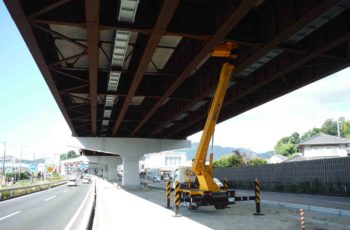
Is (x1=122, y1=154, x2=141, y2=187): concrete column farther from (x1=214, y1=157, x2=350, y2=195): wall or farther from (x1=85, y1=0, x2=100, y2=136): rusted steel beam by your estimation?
(x1=85, y1=0, x2=100, y2=136): rusted steel beam

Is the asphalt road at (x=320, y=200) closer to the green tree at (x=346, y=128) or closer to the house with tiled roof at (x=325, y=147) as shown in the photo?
the house with tiled roof at (x=325, y=147)

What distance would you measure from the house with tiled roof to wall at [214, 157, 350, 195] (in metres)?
32.2

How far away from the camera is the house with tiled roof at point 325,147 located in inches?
2685

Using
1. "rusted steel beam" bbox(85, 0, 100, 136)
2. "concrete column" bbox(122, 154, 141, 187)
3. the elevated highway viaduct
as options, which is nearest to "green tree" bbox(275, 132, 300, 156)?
"concrete column" bbox(122, 154, 141, 187)

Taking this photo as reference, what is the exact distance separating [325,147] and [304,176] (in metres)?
42.3

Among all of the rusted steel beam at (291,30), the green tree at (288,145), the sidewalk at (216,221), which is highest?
the green tree at (288,145)

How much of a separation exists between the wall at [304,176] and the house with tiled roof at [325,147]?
3216 centimetres

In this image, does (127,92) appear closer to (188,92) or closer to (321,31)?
(188,92)

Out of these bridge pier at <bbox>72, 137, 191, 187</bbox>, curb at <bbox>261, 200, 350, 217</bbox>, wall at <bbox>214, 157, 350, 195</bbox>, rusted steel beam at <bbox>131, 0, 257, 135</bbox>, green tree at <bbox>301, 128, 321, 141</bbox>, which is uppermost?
green tree at <bbox>301, 128, 321, 141</bbox>

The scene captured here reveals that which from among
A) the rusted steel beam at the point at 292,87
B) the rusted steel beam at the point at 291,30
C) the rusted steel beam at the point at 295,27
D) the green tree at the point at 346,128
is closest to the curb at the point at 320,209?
the rusted steel beam at the point at 292,87

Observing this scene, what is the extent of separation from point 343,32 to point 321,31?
1289mm

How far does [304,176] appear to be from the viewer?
1224 inches

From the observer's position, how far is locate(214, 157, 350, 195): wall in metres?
26.2

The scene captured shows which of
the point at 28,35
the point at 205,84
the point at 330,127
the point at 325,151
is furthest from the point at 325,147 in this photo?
the point at 330,127
